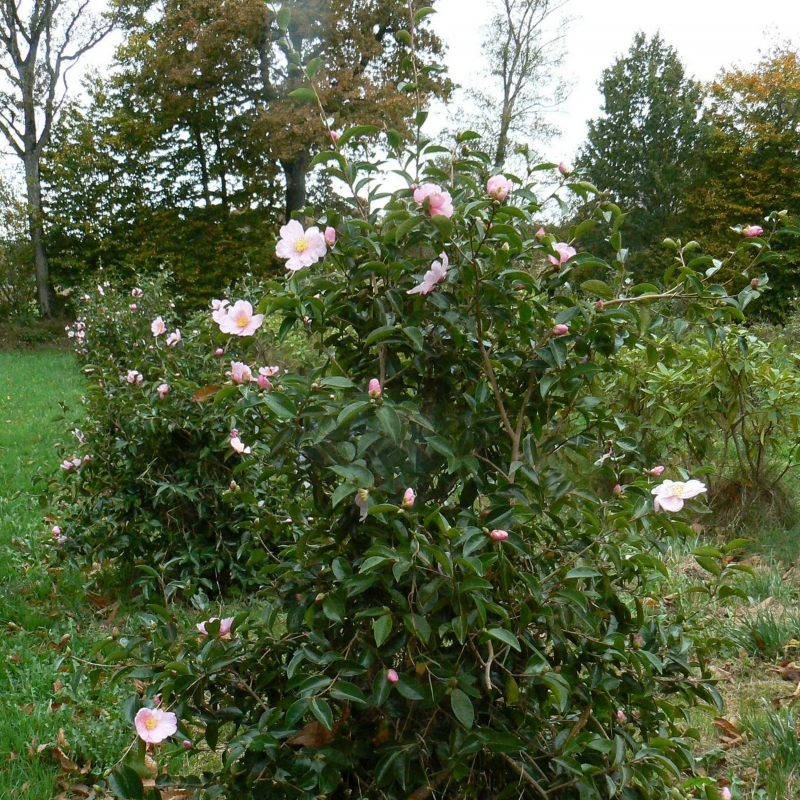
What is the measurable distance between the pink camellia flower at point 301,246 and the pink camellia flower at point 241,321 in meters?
0.13

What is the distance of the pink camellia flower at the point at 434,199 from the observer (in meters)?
1.43

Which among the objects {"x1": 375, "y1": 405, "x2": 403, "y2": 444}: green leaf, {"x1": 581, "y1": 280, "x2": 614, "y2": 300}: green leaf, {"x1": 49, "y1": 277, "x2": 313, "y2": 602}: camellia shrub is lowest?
{"x1": 49, "y1": 277, "x2": 313, "y2": 602}: camellia shrub

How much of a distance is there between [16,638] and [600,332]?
2.75 m

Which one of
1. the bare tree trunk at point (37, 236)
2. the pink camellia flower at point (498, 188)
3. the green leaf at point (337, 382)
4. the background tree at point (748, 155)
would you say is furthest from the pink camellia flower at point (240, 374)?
the bare tree trunk at point (37, 236)

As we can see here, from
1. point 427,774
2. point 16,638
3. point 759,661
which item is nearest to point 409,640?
point 427,774

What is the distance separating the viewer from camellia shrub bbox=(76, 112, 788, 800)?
1471mm

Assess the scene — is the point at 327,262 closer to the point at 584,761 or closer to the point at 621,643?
the point at 621,643

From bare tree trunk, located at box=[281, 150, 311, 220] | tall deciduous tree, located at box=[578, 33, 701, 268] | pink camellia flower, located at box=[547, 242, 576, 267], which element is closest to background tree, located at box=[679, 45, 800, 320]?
tall deciduous tree, located at box=[578, 33, 701, 268]

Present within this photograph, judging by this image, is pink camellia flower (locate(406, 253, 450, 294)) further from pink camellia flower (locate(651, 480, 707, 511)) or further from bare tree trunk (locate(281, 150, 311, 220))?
bare tree trunk (locate(281, 150, 311, 220))

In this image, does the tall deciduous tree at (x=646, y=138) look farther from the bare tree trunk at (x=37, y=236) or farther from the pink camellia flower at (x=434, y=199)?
the pink camellia flower at (x=434, y=199)

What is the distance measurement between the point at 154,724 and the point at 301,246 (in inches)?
38.4

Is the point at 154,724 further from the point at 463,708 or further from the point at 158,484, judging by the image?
the point at 158,484

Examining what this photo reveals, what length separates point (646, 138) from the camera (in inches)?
918

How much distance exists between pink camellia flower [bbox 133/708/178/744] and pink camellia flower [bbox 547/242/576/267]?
3.92 ft
